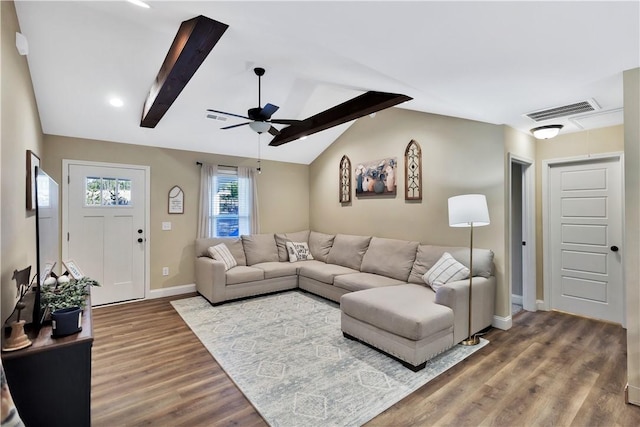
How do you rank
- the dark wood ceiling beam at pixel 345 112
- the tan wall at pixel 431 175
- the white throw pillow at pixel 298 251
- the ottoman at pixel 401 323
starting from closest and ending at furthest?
the ottoman at pixel 401 323 → the dark wood ceiling beam at pixel 345 112 → the tan wall at pixel 431 175 → the white throw pillow at pixel 298 251

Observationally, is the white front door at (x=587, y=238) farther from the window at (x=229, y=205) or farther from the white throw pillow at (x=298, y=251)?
the window at (x=229, y=205)

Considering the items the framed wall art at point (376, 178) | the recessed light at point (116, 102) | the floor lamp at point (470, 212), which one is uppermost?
the recessed light at point (116, 102)

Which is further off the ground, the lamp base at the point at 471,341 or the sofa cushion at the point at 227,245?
the sofa cushion at the point at 227,245

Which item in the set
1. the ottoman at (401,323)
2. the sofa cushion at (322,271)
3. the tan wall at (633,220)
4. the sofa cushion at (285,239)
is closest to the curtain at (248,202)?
the sofa cushion at (285,239)

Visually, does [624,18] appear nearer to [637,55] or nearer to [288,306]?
[637,55]

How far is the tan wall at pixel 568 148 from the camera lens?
3.45 m

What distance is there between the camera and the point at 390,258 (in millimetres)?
4125

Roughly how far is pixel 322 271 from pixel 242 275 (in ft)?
3.79

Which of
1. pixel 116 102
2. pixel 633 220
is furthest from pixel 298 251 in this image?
pixel 633 220

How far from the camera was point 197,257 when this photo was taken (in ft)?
15.9

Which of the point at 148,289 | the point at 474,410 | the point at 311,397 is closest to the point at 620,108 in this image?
the point at 474,410

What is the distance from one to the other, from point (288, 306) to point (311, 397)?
2063mm

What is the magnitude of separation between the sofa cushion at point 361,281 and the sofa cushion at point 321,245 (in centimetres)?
114

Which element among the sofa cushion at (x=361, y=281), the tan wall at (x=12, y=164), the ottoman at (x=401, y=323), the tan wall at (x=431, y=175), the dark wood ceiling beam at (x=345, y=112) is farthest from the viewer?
the sofa cushion at (x=361, y=281)
